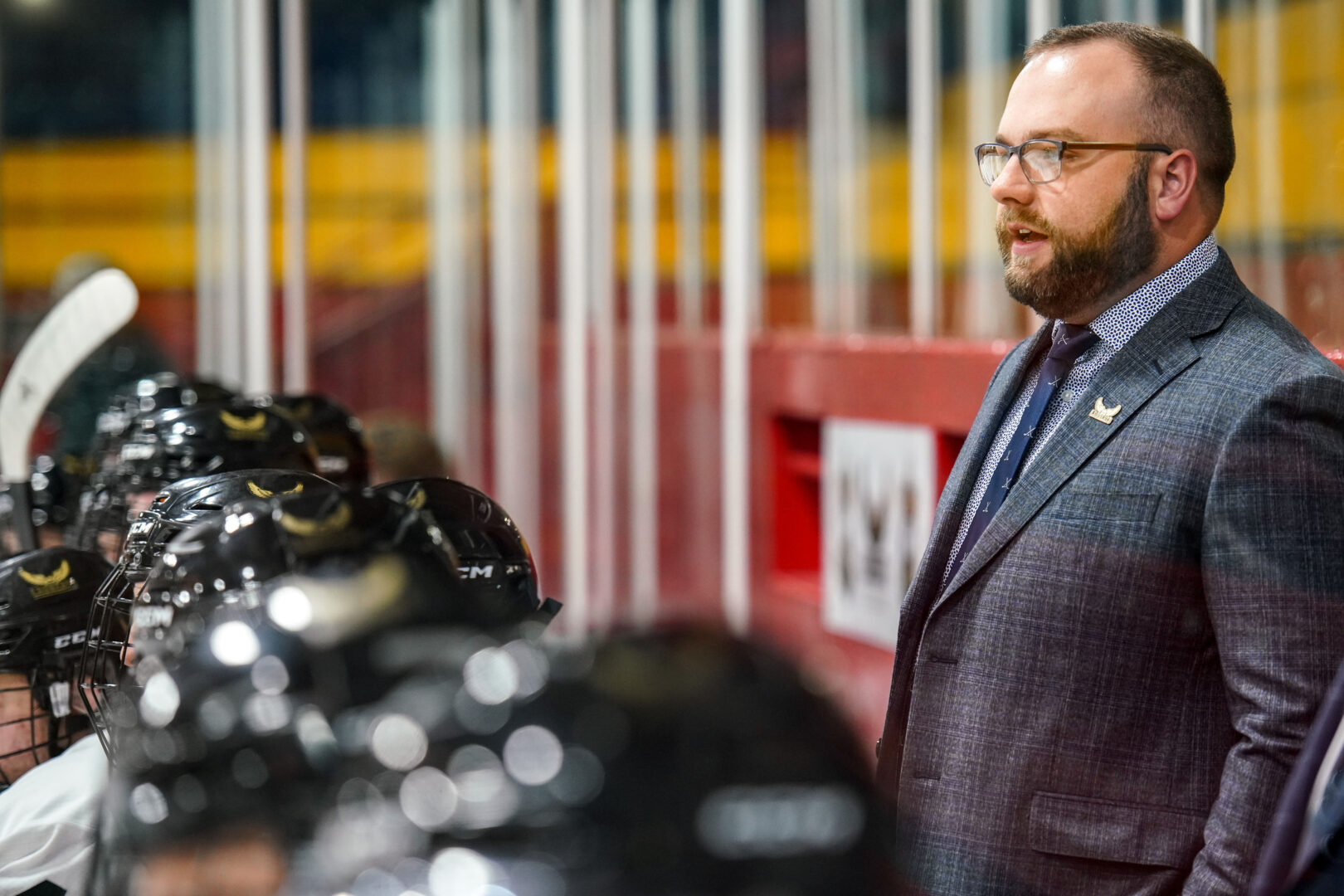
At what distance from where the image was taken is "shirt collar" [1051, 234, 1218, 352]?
4.77 ft

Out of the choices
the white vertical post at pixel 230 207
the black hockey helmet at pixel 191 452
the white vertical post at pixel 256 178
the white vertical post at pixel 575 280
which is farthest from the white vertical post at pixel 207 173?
the black hockey helmet at pixel 191 452

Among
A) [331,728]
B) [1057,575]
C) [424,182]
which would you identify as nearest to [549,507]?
[424,182]

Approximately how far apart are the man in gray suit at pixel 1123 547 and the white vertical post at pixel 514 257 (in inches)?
170

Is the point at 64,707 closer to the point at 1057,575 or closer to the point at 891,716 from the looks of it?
the point at 891,716

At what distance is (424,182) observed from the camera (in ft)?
19.9

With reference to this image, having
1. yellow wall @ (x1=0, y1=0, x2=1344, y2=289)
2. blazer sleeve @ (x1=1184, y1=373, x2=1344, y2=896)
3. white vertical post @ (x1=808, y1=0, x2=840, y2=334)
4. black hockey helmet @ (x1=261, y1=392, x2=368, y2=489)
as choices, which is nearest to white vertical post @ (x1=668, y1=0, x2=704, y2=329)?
yellow wall @ (x1=0, y1=0, x2=1344, y2=289)

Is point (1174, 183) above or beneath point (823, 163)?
beneath

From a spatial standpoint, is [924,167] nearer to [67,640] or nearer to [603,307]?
[603,307]

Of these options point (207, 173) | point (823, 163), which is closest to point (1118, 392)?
point (823, 163)

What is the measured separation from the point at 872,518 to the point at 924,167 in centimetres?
94

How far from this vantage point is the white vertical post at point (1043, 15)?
10.6 ft

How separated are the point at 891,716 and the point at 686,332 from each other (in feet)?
12.2

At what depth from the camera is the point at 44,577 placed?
5.34 ft

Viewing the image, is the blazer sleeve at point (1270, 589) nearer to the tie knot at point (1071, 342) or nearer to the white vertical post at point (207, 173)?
the tie knot at point (1071, 342)
